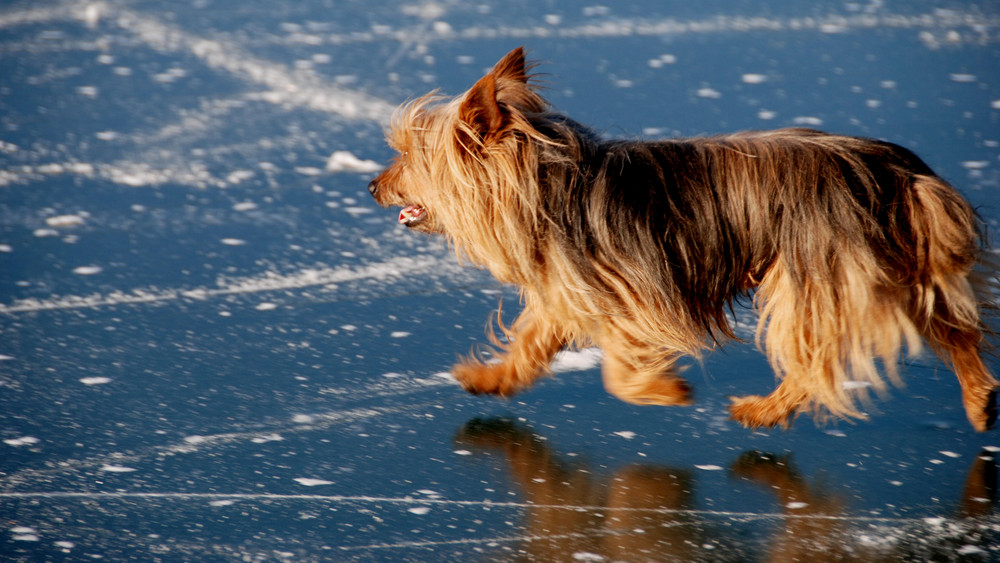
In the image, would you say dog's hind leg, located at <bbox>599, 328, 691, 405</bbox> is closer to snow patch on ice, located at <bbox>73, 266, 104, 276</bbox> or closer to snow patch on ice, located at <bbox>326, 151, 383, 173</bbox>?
snow patch on ice, located at <bbox>73, 266, 104, 276</bbox>

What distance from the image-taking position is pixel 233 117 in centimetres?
655

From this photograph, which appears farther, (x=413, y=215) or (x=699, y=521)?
(x=413, y=215)

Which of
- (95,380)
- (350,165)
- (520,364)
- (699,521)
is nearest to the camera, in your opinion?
(699,521)

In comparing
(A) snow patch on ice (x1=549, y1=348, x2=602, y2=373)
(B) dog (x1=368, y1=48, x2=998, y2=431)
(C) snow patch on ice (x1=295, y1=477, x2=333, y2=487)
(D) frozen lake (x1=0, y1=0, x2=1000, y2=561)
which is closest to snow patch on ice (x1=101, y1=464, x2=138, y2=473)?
(D) frozen lake (x1=0, y1=0, x2=1000, y2=561)

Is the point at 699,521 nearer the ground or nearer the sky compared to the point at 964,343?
nearer the ground

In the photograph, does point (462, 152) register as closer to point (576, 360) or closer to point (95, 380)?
point (576, 360)

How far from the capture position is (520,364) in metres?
3.80

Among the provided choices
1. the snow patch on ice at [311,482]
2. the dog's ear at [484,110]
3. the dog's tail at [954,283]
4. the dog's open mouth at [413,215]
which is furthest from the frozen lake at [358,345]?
the dog's ear at [484,110]

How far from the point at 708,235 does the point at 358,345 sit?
161cm

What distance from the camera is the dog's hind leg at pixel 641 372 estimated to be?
11.3ft

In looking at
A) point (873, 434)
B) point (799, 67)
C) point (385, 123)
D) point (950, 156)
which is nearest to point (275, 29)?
point (385, 123)

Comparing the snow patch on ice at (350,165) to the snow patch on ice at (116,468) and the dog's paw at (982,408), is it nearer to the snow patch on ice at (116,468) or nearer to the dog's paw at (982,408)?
the snow patch on ice at (116,468)

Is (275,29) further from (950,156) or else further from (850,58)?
(950,156)

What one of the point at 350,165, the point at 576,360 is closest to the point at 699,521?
the point at 576,360
